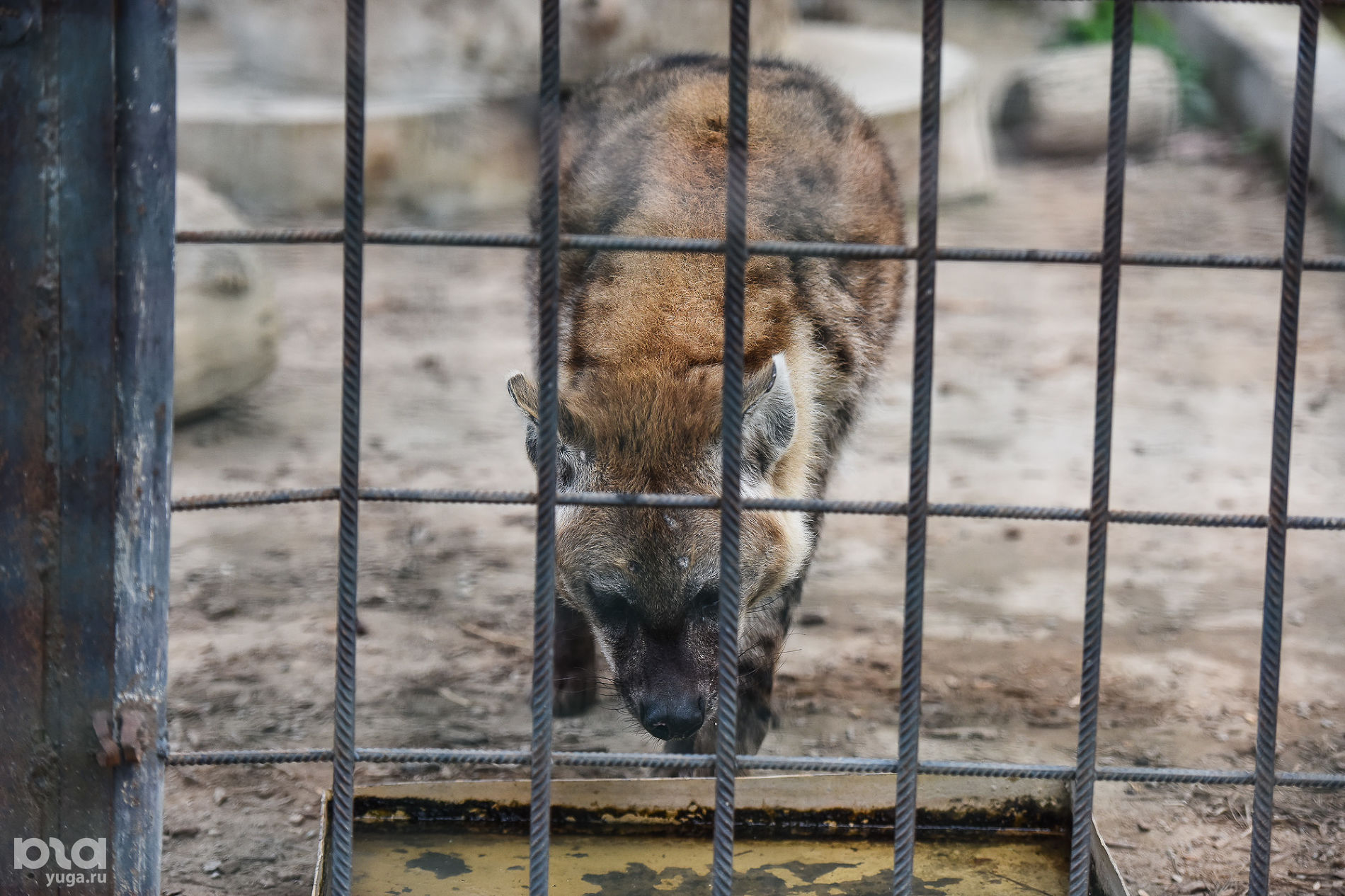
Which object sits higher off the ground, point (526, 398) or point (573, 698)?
point (526, 398)

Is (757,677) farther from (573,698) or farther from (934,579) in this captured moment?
(934,579)

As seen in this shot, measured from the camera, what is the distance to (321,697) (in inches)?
150

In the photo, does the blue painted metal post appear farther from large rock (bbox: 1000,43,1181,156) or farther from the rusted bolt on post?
large rock (bbox: 1000,43,1181,156)

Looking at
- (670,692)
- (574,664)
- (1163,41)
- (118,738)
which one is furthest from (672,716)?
(1163,41)

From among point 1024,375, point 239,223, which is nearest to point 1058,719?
point 1024,375

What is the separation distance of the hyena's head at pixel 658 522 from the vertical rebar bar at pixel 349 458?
966mm

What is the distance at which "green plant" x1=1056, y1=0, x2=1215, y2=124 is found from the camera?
10.8 m

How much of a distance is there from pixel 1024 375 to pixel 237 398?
3.77 m

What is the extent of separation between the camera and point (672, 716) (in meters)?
3.01

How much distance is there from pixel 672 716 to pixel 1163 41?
10304 mm

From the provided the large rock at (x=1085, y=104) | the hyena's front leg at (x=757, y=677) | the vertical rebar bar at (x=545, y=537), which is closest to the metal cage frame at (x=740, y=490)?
the vertical rebar bar at (x=545, y=537)

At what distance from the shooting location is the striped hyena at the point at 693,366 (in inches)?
121

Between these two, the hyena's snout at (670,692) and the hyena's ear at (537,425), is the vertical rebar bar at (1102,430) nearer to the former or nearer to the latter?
the hyena's snout at (670,692)

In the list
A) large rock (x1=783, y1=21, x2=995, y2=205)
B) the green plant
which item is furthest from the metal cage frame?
the green plant
